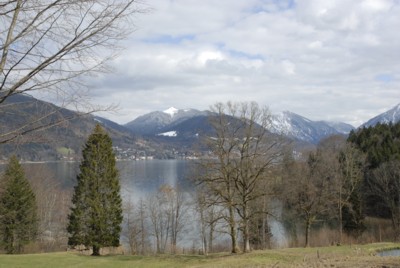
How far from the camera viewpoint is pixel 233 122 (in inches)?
1099

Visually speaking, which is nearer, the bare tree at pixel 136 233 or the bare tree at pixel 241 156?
the bare tree at pixel 241 156

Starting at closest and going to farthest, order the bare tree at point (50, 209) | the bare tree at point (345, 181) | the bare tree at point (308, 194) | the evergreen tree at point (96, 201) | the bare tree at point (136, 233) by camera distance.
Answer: the evergreen tree at point (96, 201) < the bare tree at point (308, 194) < the bare tree at point (136, 233) < the bare tree at point (345, 181) < the bare tree at point (50, 209)

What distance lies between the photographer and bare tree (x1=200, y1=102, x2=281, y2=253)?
27125 millimetres

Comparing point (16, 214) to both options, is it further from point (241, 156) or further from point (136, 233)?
point (241, 156)

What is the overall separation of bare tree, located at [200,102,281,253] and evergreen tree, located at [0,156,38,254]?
1944cm

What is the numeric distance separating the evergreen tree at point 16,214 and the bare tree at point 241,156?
19440 millimetres

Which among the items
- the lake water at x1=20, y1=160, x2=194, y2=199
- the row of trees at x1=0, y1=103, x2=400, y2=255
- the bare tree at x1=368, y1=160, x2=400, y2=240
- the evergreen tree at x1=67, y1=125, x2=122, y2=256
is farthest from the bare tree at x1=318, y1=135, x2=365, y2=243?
the evergreen tree at x1=67, y1=125, x2=122, y2=256

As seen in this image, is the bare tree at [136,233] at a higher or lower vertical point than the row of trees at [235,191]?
lower

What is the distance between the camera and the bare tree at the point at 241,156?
2712 cm

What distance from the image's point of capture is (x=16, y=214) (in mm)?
37094

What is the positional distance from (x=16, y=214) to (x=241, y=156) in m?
22.4

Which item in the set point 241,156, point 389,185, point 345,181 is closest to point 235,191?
point 241,156

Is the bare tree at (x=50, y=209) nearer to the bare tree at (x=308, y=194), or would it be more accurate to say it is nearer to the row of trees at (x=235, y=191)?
the row of trees at (x=235, y=191)

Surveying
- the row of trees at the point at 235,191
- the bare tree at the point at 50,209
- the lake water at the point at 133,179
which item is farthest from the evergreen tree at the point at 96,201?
the bare tree at the point at 50,209
